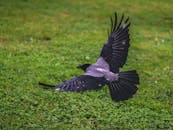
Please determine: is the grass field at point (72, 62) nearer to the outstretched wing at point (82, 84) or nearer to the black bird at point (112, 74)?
Answer: the black bird at point (112, 74)

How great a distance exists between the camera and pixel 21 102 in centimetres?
865

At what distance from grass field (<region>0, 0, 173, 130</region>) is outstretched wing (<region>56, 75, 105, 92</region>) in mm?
2221

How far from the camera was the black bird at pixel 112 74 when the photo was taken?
5371 mm

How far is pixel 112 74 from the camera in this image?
6016 millimetres

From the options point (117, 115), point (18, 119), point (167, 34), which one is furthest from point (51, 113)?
point (167, 34)

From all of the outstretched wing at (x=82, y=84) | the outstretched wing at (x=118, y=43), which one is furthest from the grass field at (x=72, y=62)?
the outstretched wing at (x=82, y=84)

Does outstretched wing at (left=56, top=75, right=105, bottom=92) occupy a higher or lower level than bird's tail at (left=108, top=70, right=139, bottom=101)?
higher

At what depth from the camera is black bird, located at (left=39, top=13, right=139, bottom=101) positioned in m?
5.37

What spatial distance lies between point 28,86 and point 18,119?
1.76 meters

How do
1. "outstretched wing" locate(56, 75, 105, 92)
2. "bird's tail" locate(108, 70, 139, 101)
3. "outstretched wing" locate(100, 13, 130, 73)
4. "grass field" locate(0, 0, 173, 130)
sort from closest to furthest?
"outstretched wing" locate(56, 75, 105, 92), "bird's tail" locate(108, 70, 139, 101), "outstretched wing" locate(100, 13, 130, 73), "grass field" locate(0, 0, 173, 130)

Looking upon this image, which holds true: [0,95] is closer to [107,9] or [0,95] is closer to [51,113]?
[51,113]

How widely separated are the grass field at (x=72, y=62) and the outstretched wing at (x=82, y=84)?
2221 millimetres

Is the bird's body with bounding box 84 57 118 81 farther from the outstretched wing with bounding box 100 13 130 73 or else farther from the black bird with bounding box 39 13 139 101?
the outstretched wing with bounding box 100 13 130 73

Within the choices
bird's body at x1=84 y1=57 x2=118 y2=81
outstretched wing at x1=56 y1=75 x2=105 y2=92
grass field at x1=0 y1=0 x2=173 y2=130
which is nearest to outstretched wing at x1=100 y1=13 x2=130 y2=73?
bird's body at x1=84 y1=57 x2=118 y2=81
